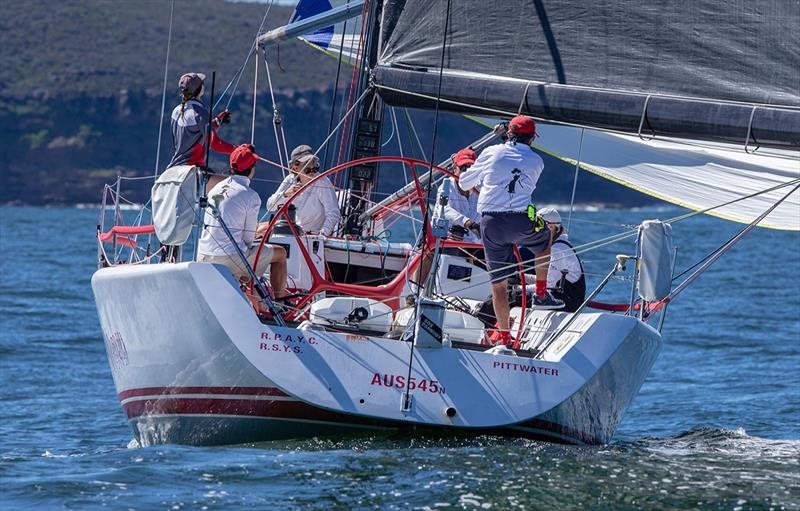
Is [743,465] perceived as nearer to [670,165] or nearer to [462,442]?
[462,442]

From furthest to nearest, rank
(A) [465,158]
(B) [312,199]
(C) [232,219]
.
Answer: (B) [312,199], (A) [465,158], (C) [232,219]

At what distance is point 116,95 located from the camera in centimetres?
9056

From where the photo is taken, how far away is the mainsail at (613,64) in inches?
296

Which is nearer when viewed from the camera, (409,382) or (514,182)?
(409,382)

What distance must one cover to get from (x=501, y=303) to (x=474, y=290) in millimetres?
1634

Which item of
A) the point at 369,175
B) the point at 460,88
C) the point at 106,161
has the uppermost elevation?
the point at 460,88

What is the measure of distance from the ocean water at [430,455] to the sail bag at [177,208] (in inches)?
43.7

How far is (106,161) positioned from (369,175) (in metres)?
77.5

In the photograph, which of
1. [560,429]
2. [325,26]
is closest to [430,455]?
[560,429]

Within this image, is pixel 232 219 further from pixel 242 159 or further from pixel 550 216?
pixel 550 216

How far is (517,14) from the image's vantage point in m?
8.40

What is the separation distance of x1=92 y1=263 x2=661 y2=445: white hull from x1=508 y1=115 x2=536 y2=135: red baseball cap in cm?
114

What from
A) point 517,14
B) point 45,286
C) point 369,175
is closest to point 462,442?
point 517,14

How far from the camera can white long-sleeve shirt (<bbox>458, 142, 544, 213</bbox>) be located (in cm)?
774
